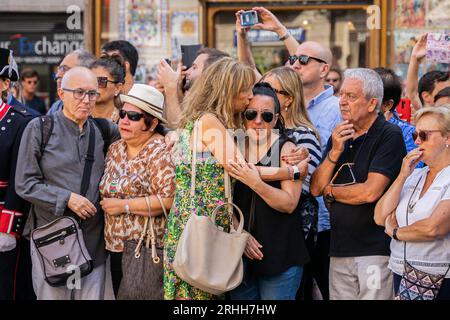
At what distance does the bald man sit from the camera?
4.81m

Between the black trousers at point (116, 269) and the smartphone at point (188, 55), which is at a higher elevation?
the smartphone at point (188, 55)

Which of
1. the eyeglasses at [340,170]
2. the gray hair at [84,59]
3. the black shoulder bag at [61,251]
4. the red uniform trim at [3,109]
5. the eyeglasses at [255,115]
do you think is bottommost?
the black shoulder bag at [61,251]

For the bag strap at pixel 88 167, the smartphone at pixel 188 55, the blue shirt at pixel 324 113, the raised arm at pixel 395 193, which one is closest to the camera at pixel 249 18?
the smartphone at pixel 188 55

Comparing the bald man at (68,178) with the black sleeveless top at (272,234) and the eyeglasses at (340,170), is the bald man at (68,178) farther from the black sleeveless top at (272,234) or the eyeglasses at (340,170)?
the eyeglasses at (340,170)

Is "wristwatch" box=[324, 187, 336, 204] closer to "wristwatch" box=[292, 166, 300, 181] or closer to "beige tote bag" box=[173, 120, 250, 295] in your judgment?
"wristwatch" box=[292, 166, 300, 181]

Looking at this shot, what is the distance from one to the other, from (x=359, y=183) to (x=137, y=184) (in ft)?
4.33

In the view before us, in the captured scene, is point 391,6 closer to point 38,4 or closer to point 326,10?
point 326,10

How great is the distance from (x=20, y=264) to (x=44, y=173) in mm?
755

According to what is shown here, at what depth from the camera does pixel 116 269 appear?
4914 mm

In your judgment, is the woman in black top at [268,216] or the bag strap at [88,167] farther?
the bag strap at [88,167]

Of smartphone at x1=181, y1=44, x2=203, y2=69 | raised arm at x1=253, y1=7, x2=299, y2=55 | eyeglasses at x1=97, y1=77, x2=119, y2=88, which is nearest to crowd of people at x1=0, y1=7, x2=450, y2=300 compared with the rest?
eyeglasses at x1=97, y1=77, x2=119, y2=88

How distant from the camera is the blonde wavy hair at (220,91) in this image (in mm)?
4410

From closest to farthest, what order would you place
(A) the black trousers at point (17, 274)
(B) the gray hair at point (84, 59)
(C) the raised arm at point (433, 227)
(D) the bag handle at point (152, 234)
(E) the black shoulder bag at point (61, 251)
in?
1. (C) the raised arm at point (433, 227)
2. (D) the bag handle at point (152, 234)
3. (E) the black shoulder bag at point (61, 251)
4. (A) the black trousers at point (17, 274)
5. (B) the gray hair at point (84, 59)

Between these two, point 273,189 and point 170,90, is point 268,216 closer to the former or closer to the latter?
point 273,189
